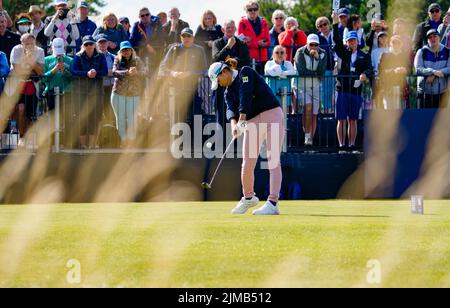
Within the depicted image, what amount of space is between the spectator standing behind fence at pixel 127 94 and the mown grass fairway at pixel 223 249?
4705mm

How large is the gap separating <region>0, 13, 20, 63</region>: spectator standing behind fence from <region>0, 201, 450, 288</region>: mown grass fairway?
6.31 metres

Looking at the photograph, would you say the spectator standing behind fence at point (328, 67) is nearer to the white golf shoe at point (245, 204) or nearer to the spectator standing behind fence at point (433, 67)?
the spectator standing behind fence at point (433, 67)

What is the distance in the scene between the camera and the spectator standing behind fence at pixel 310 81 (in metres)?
22.1

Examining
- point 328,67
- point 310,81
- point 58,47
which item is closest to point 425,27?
point 328,67

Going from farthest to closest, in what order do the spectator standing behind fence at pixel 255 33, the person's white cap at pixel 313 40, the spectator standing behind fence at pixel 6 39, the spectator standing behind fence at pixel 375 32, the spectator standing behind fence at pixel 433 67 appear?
the spectator standing behind fence at pixel 375 32 < the spectator standing behind fence at pixel 255 33 < the spectator standing behind fence at pixel 6 39 < the person's white cap at pixel 313 40 < the spectator standing behind fence at pixel 433 67

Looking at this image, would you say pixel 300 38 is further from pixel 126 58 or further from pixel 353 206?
pixel 353 206

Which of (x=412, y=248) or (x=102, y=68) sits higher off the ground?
(x=102, y=68)

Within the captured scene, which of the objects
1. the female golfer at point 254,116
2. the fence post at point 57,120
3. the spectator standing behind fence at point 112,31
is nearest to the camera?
the female golfer at point 254,116

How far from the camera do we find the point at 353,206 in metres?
18.8

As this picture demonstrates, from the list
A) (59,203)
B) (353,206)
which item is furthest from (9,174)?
(353,206)

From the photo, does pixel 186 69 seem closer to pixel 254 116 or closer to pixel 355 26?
pixel 355 26

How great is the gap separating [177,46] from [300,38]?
120 inches

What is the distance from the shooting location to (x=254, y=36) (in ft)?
76.9

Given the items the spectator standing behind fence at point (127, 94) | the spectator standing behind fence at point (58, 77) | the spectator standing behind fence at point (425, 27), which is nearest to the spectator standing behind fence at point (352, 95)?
the spectator standing behind fence at point (425, 27)
